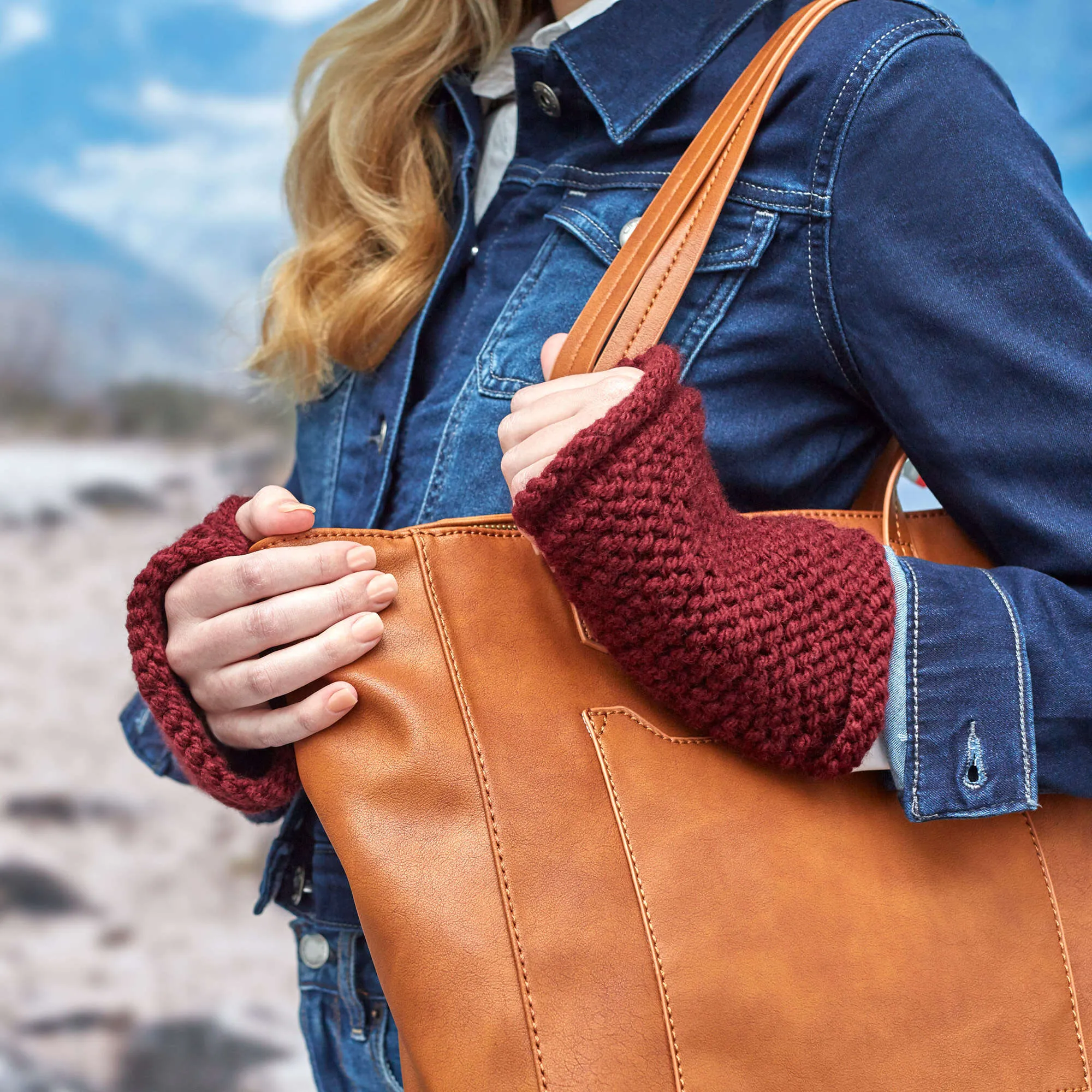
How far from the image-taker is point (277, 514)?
23.6 inches

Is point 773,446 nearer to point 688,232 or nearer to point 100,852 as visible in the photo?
point 688,232

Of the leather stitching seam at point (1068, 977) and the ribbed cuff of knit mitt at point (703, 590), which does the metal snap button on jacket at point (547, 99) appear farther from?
the leather stitching seam at point (1068, 977)

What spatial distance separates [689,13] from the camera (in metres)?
0.74

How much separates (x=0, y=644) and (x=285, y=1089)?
102cm

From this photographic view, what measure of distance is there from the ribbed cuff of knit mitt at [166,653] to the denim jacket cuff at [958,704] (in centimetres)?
45

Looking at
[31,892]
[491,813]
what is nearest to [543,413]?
[491,813]

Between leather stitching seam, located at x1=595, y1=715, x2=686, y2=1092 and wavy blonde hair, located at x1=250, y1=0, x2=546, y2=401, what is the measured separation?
1.71 feet

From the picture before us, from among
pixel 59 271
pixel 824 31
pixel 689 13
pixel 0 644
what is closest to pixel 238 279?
pixel 59 271

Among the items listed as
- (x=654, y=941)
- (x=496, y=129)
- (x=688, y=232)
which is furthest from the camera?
(x=496, y=129)

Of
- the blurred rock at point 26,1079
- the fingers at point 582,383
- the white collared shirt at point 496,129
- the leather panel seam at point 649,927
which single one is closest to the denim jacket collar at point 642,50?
the white collared shirt at point 496,129

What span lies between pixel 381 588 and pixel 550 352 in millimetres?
217

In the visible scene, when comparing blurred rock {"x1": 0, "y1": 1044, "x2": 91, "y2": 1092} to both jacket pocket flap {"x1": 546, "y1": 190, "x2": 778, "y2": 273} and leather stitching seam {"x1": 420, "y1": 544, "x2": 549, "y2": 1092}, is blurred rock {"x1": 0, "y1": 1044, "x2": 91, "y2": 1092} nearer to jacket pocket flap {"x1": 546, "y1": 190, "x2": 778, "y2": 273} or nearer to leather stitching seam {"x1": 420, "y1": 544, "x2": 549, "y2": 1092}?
leather stitching seam {"x1": 420, "y1": 544, "x2": 549, "y2": 1092}

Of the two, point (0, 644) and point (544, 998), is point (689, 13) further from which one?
point (0, 644)

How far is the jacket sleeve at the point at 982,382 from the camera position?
59cm
